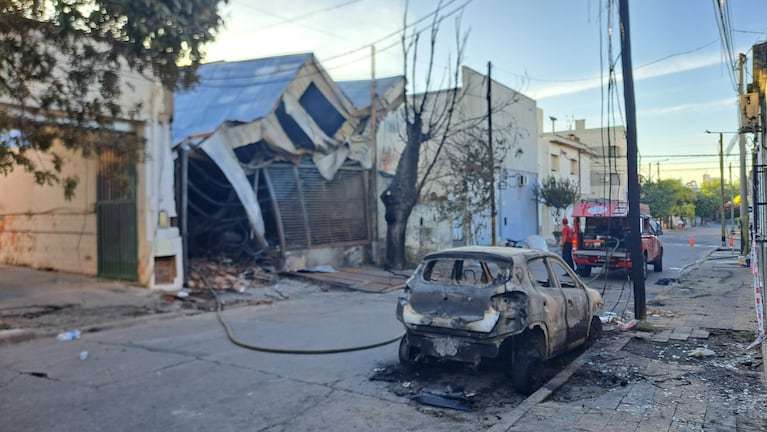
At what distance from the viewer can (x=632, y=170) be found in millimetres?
9203

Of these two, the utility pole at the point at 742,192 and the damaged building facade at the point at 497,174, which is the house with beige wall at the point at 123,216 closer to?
the damaged building facade at the point at 497,174

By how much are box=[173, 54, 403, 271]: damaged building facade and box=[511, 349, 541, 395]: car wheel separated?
10377mm

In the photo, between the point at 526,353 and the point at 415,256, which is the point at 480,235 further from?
the point at 526,353

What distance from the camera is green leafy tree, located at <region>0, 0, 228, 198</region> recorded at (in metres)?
5.96

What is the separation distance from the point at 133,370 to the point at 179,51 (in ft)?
13.2

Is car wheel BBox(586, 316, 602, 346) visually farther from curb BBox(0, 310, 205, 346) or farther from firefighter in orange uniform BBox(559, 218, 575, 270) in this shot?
firefighter in orange uniform BBox(559, 218, 575, 270)

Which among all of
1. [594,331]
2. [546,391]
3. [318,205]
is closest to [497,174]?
[318,205]

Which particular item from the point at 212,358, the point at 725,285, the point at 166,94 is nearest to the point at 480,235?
the point at 725,285

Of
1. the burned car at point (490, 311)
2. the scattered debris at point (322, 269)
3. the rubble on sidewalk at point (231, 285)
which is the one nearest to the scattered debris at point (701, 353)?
the burned car at point (490, 311)

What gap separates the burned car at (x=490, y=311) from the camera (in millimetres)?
6055

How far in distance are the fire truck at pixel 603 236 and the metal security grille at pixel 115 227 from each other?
41.3ft

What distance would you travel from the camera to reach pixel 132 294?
1228 cm

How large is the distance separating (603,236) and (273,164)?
10.8m

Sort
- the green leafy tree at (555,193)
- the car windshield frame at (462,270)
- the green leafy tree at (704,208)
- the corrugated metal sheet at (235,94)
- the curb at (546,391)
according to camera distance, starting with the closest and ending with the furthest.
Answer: the curb at (546,391) < the car windshield frame at (462,270) < the corrugated metal sheet at (235,94) < the green leafy tree at (555,193) < the green leafy tree at (704,208)
